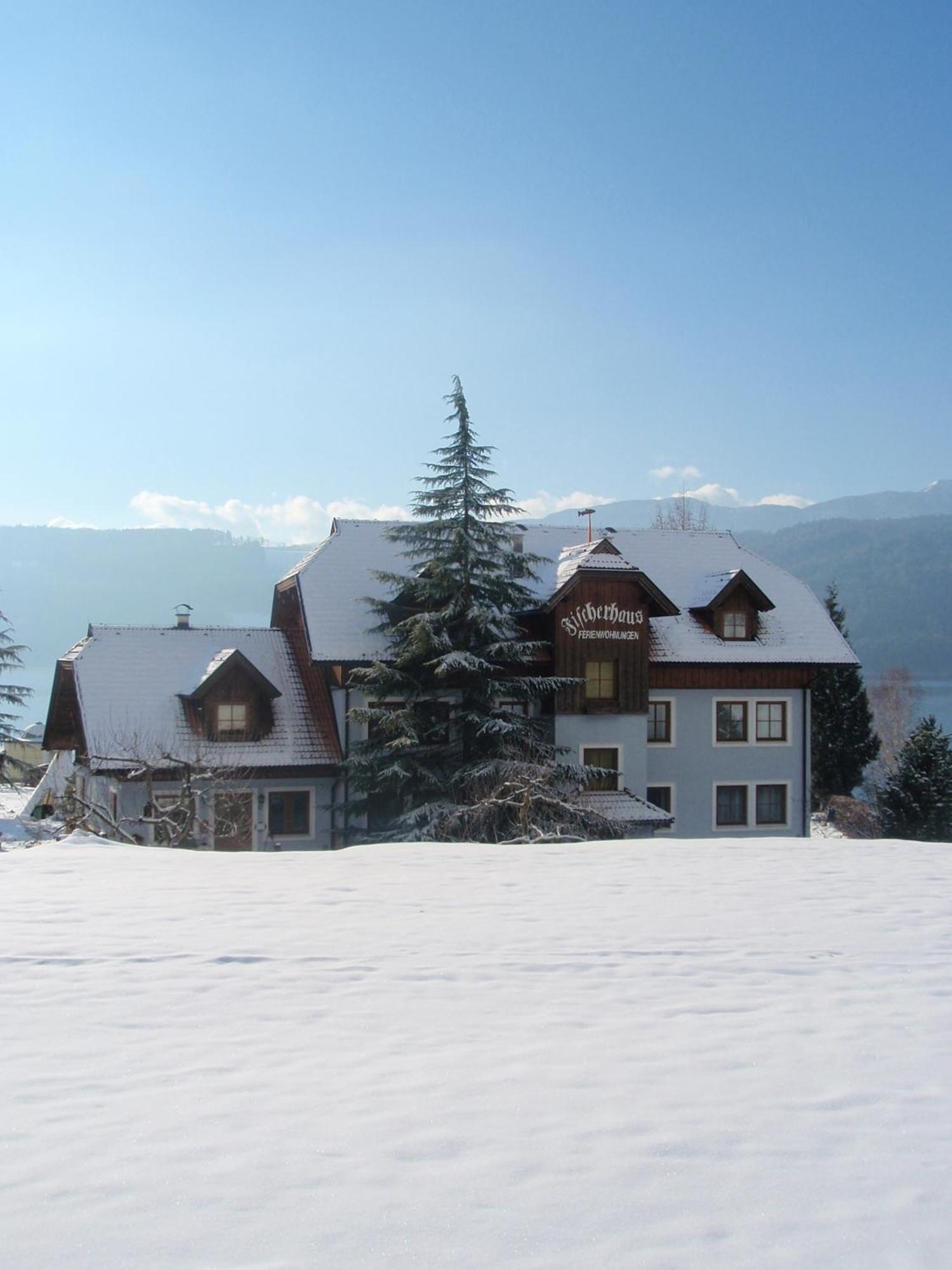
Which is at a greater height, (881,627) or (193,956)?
(881,627)

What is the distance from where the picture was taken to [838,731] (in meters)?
42.4

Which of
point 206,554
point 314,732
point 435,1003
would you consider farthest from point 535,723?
point 206,554

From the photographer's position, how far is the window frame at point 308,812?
26.4m

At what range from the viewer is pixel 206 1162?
5.03 meters

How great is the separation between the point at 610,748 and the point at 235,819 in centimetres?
953

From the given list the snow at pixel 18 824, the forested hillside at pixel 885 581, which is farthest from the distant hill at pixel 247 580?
the snow at pixel 18 824

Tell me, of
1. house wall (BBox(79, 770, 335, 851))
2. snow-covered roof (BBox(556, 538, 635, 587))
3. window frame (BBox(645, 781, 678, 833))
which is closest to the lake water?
window frame (BBox(645, 781, 678, 833))

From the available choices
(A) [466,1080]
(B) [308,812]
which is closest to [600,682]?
(B) [308,812]

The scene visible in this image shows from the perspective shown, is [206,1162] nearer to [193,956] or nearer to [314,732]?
[193,956]

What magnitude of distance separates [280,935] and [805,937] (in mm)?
4559

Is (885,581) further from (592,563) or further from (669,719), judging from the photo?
(592,563)

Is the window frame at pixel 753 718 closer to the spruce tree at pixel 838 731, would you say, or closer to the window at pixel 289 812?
the spruce tree at pixel 838 731

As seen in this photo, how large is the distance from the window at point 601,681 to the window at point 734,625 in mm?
4285

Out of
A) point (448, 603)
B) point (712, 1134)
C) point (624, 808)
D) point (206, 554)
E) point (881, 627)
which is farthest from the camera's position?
point (206, 554)
